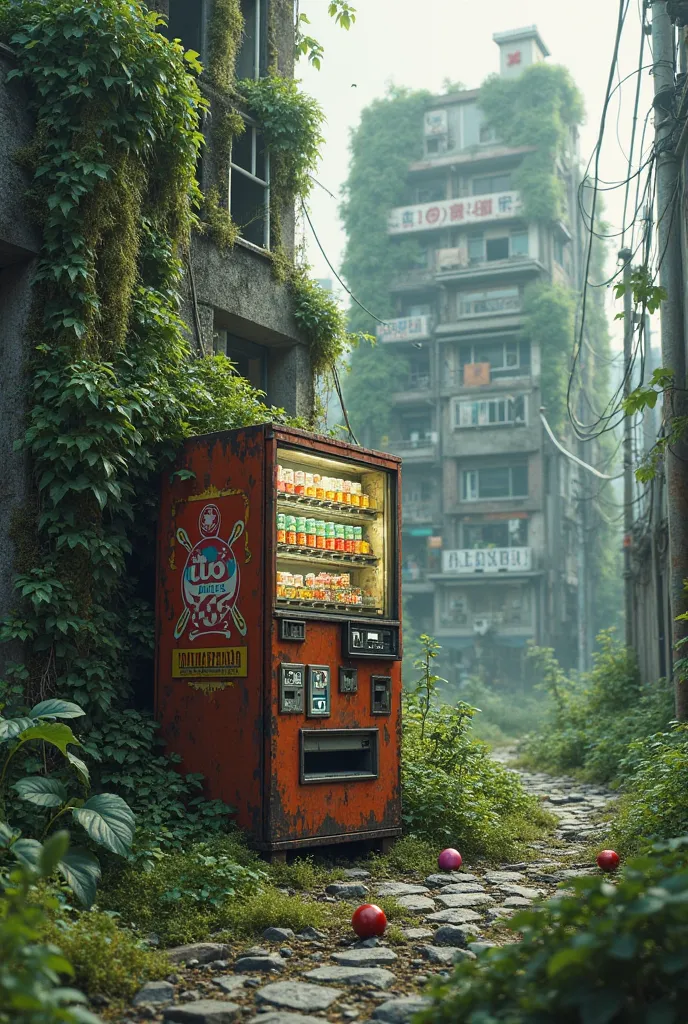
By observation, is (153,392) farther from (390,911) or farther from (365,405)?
(365,405)

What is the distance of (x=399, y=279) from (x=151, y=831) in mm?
35453

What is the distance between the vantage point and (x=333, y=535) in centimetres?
848

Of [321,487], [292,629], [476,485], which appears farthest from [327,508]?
[476,485]

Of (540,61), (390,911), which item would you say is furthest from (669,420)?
(540,61)

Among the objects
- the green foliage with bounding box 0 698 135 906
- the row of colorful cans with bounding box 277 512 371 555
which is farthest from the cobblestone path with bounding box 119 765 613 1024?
the row of colorful cans with bounding box 277 512 371 555

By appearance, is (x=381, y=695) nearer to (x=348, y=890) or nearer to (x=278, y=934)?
(x=348, y=890)

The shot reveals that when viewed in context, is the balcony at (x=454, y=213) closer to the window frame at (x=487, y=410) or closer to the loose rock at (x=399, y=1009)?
the window frame at (x=487, y=410)

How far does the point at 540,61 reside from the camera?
38875 millimetres

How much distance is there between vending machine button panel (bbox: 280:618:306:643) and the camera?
7236 millimetres

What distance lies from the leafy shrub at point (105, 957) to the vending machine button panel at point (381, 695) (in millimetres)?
3457

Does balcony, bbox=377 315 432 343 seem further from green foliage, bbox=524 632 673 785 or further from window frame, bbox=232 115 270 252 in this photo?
window frame, bbox=232 115 270 252

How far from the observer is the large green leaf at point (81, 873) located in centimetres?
504

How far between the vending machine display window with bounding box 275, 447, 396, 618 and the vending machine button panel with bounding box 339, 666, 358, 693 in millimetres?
433

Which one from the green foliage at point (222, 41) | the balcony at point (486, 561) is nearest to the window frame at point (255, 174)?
the green foliage at point (222, 41)
